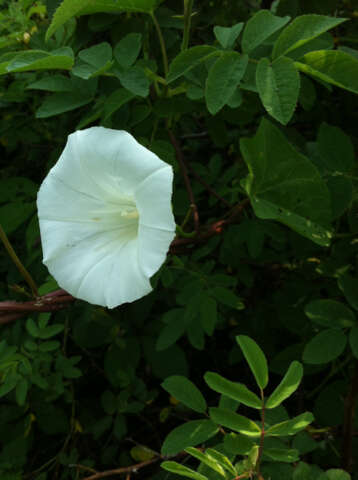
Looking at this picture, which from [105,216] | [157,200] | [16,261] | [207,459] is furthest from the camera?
[105,216]

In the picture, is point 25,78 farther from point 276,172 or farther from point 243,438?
point 243,438

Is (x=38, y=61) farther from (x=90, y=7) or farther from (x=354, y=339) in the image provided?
(x=354, y=339)

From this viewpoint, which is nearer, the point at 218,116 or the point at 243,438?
the point at 243,438

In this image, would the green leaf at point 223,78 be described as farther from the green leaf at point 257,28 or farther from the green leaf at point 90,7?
the green leaf at point 90,7

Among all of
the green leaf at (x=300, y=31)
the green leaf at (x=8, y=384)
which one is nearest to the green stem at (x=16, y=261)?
the green leaf at (x=8, y=384)

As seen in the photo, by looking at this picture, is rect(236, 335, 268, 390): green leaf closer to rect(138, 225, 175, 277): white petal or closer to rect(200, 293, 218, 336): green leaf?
rect(138, 225, 175, 277): white petal

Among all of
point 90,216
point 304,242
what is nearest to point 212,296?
point 304,242

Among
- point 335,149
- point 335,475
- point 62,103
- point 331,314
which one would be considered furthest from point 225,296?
point 62,103

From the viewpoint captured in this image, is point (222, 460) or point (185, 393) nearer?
point (222, 460)
